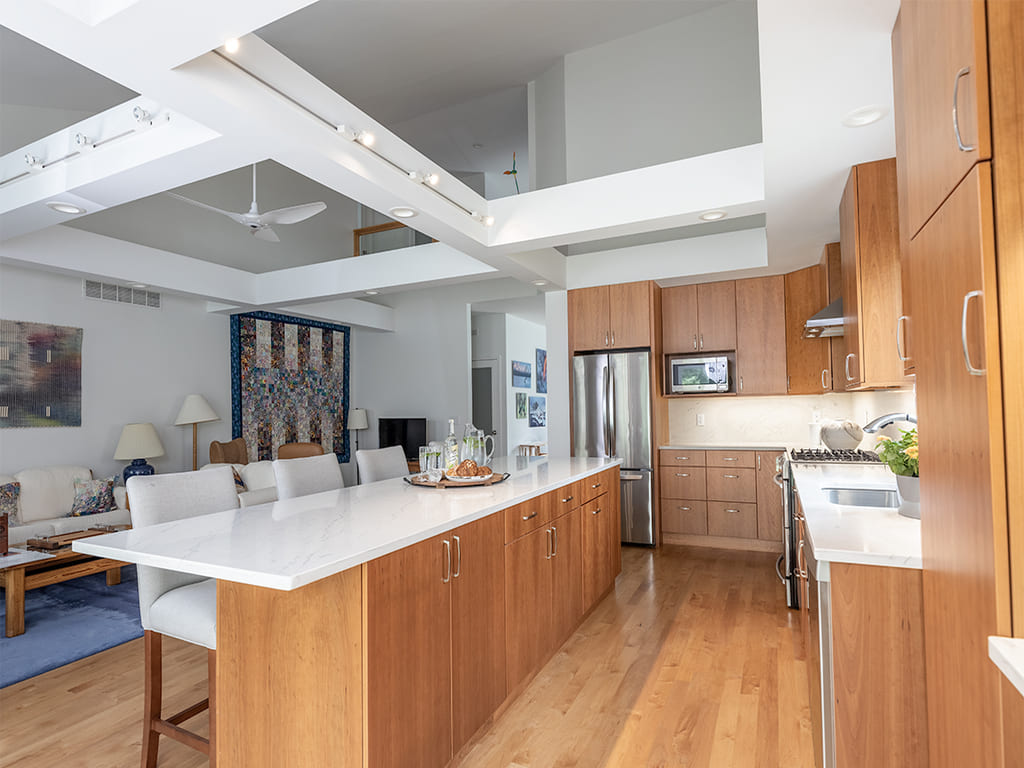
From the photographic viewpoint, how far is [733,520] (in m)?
5.04

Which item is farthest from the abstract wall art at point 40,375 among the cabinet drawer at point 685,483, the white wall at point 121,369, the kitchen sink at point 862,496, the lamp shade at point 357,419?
the kitchen sink at point 862,496

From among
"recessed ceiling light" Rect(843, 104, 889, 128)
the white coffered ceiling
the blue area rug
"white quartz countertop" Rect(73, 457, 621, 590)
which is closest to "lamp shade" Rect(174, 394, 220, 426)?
the white coffered ceiling

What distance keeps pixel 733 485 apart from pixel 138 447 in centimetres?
547

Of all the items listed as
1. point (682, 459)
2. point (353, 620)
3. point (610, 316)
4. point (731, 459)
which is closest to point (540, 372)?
point (610, 316)

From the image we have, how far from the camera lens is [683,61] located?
500 centimetres

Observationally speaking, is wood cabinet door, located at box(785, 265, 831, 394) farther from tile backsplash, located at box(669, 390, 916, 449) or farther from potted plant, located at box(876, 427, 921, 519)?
potted plant, located at box(876, 427, 921, 519)

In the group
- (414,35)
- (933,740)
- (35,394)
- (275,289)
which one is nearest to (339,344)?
(275,289)

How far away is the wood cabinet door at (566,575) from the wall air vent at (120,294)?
5.05m

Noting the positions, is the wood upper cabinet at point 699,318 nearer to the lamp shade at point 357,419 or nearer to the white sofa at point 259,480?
the white sofa at point 259,480

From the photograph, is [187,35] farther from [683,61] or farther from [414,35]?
[683,61]

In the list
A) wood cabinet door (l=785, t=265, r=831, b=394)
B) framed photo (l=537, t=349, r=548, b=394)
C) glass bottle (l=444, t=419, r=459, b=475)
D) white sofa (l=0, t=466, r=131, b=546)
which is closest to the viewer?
glass bottle (l=444, t=419, r=459, b=475)

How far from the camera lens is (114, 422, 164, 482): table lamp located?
551cm

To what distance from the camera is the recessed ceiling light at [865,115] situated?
7.05 feet

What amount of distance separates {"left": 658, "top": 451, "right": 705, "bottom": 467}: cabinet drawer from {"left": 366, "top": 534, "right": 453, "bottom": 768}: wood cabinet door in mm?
3622
